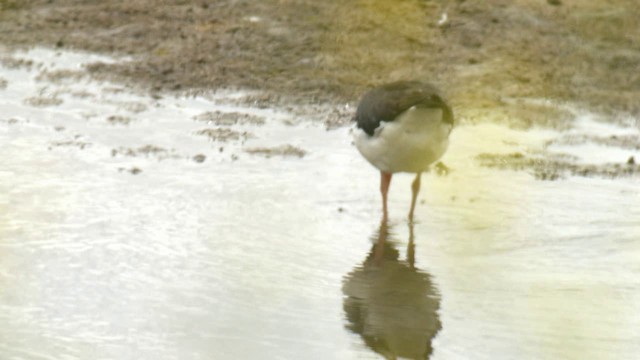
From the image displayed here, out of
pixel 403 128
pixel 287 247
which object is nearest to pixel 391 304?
pixel 287 247

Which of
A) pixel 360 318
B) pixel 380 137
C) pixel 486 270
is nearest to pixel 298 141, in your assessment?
pixel 380 137

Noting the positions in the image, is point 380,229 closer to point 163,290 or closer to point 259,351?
point 163,290

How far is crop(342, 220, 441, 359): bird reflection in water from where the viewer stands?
571 cm

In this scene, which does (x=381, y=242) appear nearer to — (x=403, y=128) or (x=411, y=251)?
(x=411, y=251)

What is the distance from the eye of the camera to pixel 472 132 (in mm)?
9727

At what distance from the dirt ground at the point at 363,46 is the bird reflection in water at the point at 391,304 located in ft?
10.6

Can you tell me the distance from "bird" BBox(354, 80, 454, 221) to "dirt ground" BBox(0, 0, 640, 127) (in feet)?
7.92

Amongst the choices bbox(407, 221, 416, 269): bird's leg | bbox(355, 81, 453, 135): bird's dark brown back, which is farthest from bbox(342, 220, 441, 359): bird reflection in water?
bbox(355, 81, 453, 135): bird's dark brown back

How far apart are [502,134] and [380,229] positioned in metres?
2.63

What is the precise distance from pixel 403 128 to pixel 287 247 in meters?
0.92

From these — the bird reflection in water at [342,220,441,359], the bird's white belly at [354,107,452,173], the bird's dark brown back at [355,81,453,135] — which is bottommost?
the bird reflection in water at [342,220,441,359]

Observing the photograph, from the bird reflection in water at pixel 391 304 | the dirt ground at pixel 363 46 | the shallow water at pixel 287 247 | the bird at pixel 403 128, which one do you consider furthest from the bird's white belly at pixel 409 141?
the dirt ground at pixel 363 46

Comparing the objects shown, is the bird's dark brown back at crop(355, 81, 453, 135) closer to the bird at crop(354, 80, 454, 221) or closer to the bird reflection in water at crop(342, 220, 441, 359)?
the bird at crop(354, 80, 454, 221)

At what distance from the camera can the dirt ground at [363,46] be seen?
10.6 meters
